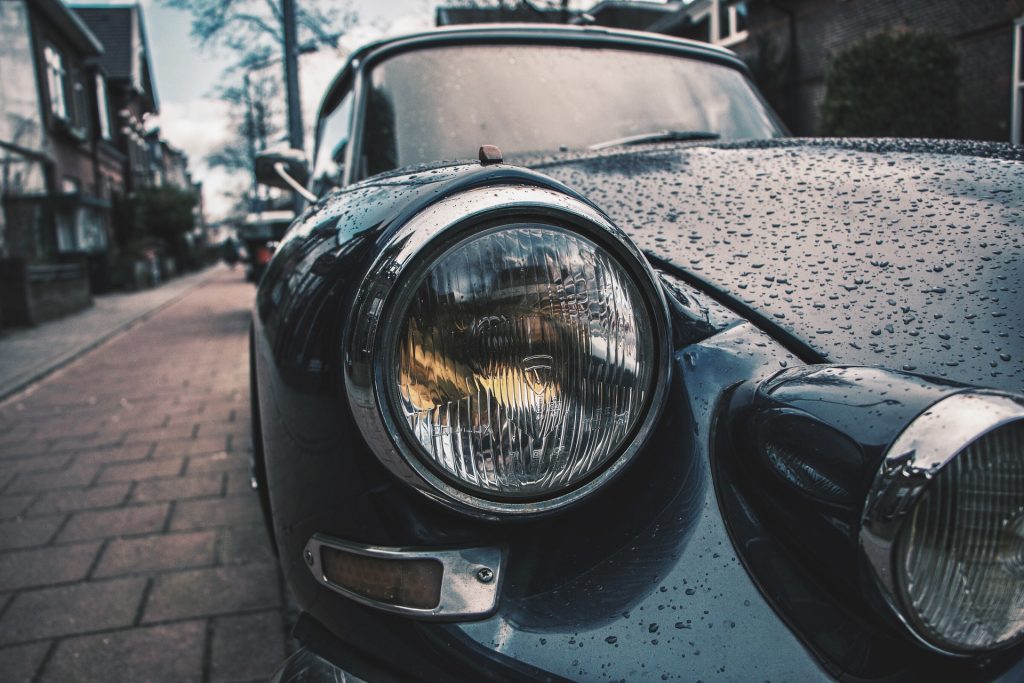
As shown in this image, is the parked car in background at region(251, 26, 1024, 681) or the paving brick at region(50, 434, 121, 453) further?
the paving brick at region(50, 434, 121, 453)

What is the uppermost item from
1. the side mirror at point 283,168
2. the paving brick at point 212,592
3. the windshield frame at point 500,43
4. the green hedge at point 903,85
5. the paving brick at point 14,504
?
the green hedge at point 903,85

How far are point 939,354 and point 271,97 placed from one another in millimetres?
32001

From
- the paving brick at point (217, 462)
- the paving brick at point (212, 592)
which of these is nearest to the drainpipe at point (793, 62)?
the paving brick at point (217, 462)

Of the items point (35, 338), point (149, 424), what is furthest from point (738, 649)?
point (35, 338)

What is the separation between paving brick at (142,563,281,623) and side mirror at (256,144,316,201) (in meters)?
1.25

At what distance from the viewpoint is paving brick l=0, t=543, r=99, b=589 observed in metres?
2.34

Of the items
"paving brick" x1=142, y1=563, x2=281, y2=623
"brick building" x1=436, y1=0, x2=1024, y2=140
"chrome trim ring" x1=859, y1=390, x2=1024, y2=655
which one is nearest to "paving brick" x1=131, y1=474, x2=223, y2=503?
"paving brick" x1=142, y1=563, x2=281, y2=623

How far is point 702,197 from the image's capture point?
4.00 ft

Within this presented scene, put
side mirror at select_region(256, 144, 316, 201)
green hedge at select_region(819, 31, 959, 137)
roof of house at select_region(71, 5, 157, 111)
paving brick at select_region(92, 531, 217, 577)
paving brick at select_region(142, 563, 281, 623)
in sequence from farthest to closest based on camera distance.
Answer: roof of house at select_region(71, 5, 157, 111) → green hedge at select_region(819, 31, 959, 137) → paving brick at select_region(92, 531, 217, 577) → side mirror at select_region(256, 144, 316, 201) → paving brick at select_region(142, 563, 281, 623)

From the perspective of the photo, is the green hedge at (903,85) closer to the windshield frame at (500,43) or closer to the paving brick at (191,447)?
the windshield frame at (500,43)

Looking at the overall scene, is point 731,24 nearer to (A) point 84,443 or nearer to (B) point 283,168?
(A) point 84,443

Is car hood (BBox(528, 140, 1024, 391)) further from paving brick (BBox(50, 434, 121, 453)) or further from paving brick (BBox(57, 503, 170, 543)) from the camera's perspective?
paving brick (BBox(50, 434, 121, 453))

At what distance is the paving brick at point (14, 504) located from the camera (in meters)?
2.92

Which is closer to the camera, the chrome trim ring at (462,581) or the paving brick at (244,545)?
the chrome trim ring at (462,581)
